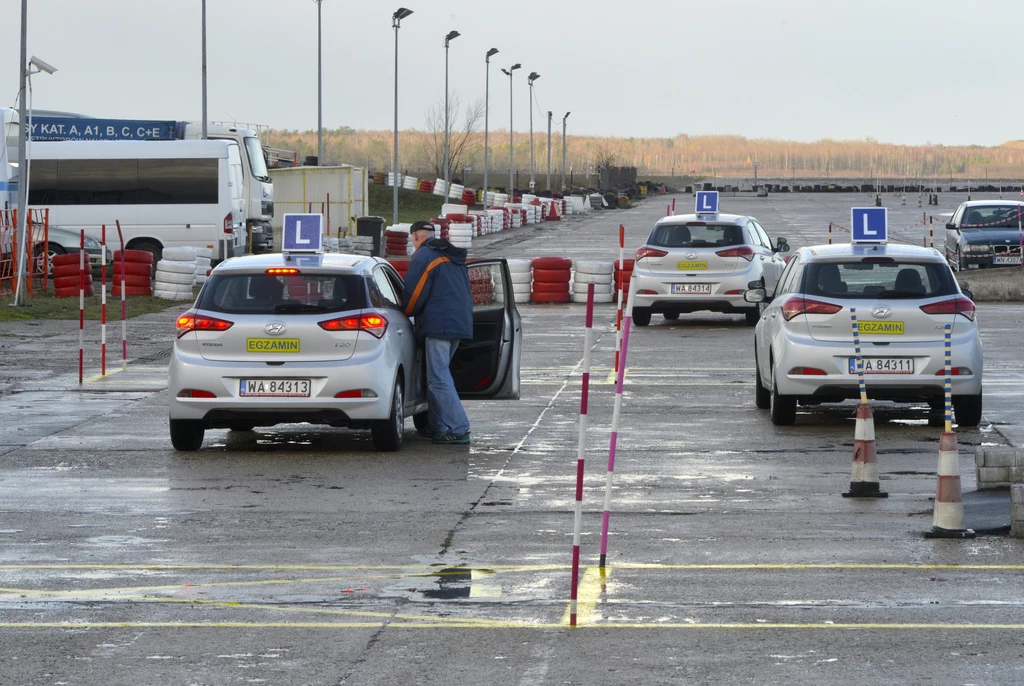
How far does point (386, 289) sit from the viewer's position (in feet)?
45.1

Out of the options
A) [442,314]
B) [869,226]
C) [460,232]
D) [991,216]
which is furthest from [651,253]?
[460,232]

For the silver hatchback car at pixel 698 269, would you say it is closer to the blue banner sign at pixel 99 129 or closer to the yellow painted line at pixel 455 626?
the yellow painted line at pixel 455 626

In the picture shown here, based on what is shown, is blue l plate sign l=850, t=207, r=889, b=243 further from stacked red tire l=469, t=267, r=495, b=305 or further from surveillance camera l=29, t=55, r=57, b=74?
surveillance camera l=29, t=55, r=57, b=74

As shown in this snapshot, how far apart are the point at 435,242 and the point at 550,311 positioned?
55.9 ft

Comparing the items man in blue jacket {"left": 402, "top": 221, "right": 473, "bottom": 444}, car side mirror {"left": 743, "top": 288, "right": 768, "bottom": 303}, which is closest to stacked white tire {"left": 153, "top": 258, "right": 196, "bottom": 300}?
car side mirror {"left": 743, "top": 288, "right": 768, "bottom": 303}

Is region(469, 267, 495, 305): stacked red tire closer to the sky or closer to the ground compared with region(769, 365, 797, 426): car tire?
closer to the sky

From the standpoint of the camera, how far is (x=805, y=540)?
30.4 ft

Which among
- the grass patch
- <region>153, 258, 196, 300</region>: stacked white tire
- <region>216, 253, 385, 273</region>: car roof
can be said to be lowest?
the grass patch

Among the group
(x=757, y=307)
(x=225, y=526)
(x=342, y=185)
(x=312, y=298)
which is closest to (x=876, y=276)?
(x=312, y=298)

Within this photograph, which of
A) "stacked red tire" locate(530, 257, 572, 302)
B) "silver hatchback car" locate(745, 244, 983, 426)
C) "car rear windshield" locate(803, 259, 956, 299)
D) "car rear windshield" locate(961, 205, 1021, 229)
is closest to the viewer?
"silver hatchback car" locate(745, 244, 983, 426)

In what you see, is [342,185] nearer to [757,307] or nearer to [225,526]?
[757,307]

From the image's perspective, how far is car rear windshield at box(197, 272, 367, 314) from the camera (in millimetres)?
12977

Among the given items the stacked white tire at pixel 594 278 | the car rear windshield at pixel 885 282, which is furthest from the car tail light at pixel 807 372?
the stacked white tire at pixel 594 278

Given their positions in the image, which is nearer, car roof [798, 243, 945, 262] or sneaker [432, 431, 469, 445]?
sneaker [432, 431, 469, 445]
